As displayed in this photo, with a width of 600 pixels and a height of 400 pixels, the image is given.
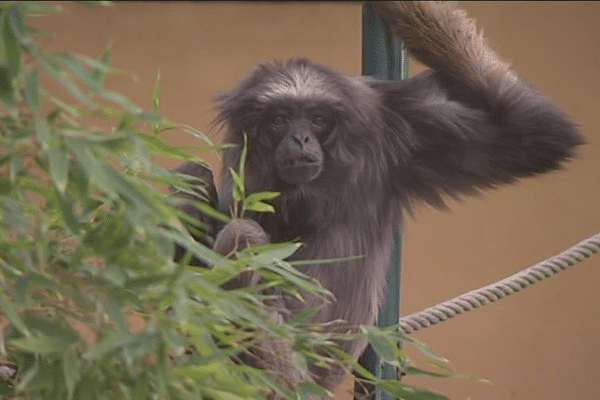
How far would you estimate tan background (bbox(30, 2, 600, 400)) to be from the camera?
494cm

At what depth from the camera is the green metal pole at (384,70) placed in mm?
2971

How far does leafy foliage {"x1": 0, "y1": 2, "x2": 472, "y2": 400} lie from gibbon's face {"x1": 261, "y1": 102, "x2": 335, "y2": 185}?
0.90 metres

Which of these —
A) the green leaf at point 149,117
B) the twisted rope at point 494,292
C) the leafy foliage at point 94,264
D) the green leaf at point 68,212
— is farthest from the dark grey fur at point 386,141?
the green leaf at point 68,212

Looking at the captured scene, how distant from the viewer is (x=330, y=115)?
3.00 metres

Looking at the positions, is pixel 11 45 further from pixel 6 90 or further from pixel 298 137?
pixel 298 137

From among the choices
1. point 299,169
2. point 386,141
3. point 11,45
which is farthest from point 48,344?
point 386,141

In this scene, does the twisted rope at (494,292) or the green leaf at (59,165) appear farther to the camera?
the twisted rope at (494,292)

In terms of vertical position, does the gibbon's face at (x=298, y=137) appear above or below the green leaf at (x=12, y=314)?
above

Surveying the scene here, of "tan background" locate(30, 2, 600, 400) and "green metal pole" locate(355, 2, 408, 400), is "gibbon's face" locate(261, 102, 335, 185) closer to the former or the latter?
"green metal pole" locate(355, 2, 408, 400)

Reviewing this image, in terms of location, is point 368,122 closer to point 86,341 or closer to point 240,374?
point 240,374

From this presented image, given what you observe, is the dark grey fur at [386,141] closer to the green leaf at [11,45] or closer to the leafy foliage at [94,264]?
the leafy foliage at [94,264]

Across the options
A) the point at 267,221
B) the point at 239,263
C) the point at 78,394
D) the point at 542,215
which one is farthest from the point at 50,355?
the point at 542,215

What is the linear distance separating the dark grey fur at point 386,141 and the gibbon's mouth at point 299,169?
0.07 m

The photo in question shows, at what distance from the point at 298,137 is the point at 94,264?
1002 mm
